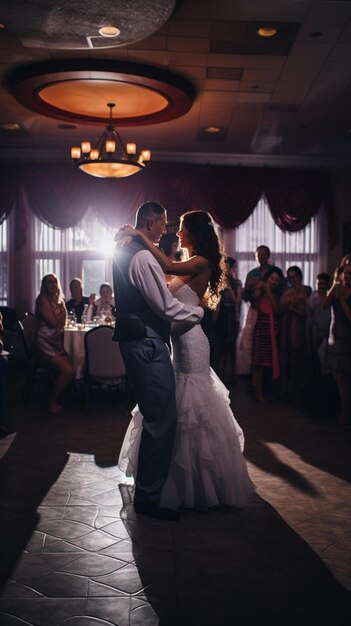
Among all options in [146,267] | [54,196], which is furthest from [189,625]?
[54,196]

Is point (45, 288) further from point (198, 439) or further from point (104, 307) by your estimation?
point (198, 439)

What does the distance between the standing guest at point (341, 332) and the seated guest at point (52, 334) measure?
262 cm

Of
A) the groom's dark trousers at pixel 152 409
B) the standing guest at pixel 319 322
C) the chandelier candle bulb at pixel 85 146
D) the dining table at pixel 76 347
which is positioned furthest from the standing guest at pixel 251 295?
the groom's dark trousers at pixel 152 409

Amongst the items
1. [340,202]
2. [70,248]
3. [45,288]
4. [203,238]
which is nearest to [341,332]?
[203,238]

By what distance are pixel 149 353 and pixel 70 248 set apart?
22.5 ft

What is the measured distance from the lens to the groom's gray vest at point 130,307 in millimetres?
3152

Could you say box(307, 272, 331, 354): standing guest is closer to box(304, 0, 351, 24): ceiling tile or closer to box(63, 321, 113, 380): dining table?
box(63, 321, 113, 380): dining table

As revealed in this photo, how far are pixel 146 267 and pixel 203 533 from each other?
4.57 ft

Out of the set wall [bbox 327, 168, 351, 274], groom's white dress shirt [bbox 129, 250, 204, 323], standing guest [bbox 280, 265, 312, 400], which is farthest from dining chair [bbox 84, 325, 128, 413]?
wall [bbox 327, 168, 351, 274]

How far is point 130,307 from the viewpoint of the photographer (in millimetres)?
3166

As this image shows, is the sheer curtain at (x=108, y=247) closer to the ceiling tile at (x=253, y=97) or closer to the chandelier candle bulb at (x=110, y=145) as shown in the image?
the chandelier candle bulb at (x=110, y=145)

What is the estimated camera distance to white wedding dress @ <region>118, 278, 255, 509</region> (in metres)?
3.27

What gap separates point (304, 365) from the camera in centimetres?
754

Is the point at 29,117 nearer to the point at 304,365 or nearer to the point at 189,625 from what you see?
the point at 304,365
